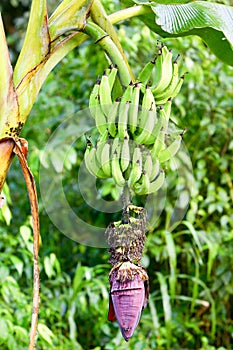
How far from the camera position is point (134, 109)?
0.81 m

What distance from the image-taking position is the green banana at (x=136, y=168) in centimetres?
81

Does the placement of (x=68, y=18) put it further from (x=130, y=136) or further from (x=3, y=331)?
(x=3, y=331)

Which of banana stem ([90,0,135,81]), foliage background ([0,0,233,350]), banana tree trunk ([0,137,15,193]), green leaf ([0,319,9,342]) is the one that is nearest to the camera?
banana tree trunk ([0,137,15,193])

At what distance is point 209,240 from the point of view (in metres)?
1.82

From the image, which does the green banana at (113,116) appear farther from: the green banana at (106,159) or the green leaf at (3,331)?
the green leaf at (3,331)

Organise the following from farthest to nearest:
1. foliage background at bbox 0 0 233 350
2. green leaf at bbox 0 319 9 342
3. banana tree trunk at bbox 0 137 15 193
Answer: foliage background at bbox 0 0 233 350
green leaf at bbox 0 319 9 342
banana tree trunk at bbox 0 137 15 193

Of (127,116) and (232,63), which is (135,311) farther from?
(232,63)

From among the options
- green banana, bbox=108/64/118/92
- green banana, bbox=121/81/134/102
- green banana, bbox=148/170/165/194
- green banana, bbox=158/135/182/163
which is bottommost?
green banana, bbox=148/170/165/194

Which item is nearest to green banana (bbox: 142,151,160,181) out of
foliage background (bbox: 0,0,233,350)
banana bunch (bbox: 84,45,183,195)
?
banana bunch (bbox: 84,45,183,195)

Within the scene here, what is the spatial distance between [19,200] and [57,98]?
433mm

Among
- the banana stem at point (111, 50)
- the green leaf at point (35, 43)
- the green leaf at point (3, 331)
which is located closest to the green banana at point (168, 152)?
the banana stem at point (111, 50)

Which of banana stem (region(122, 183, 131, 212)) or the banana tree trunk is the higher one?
the banana tree trunk

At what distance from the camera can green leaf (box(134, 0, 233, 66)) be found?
88 cm

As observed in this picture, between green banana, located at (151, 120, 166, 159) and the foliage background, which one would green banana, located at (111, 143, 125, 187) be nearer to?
green banana, located at (151, 120, 166, 159)
